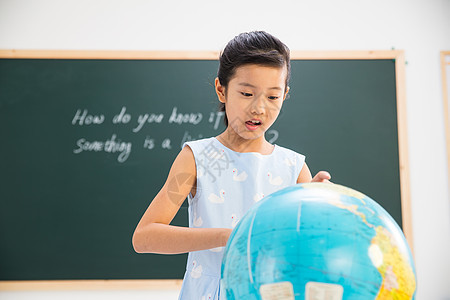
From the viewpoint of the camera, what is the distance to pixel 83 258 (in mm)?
2143

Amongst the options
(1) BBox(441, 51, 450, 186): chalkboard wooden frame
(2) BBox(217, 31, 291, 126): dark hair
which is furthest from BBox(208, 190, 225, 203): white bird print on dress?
(1) BBox(441, 51, 450, 186): chalkboard wooden frame

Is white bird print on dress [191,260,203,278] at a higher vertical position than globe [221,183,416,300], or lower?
lower

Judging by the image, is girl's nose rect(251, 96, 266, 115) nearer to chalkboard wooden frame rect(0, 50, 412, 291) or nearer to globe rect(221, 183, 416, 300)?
globe rect(221, 183, 416, 300)

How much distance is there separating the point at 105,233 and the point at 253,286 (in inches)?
73.7

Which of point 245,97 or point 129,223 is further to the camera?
point 129,223

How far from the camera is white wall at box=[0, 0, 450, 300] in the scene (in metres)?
2.26

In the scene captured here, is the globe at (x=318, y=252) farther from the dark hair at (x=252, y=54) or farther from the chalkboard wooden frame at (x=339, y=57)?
the chalkboard wooden frame at (x=339, y=57)

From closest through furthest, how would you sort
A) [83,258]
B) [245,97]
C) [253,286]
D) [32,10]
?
[253,286] → [245,97] → [83,258] → [32,10]

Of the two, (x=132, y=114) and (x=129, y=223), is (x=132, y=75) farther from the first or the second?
(x=129, y=223)

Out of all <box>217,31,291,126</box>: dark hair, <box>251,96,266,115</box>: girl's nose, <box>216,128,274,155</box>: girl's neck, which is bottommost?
<box>216,128,274,155</box>: girl's neck

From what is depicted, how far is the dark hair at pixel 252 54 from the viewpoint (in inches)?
31.3

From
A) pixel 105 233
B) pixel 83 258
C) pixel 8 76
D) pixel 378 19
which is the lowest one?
pixel 83 258

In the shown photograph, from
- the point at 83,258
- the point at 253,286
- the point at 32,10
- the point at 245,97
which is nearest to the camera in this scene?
the point at 253,286

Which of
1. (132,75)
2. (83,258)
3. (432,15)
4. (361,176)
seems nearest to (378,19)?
(432,15)
